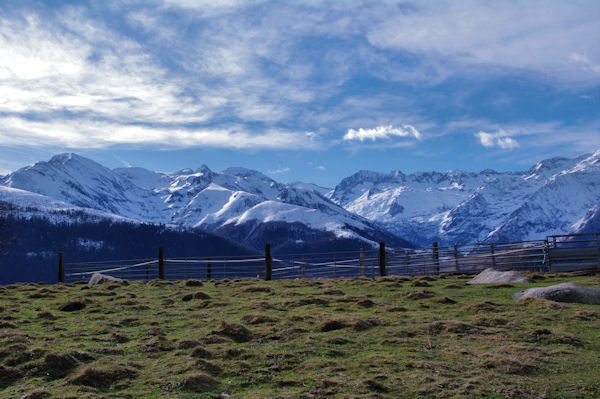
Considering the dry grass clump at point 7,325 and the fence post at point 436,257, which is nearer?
the dry grass clump at point 7,325

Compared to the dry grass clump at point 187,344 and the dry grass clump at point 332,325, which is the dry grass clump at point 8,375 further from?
the dry grass clump at point 332,325

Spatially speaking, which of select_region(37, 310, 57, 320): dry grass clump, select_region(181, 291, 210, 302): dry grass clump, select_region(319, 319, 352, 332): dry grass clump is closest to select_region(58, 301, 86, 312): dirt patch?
select_region(37, 310, 57, 320): dry grass clump

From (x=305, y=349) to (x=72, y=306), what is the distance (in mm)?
11085

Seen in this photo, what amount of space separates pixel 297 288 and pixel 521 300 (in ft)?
37.0

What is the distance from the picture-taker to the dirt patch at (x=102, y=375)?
9.95 m

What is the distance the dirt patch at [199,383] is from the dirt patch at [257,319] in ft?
17.4

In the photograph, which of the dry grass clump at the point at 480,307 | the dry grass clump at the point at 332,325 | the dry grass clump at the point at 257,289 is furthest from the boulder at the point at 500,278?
the dry grass clump at the point at 332,325

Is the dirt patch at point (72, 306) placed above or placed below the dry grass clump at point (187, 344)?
above

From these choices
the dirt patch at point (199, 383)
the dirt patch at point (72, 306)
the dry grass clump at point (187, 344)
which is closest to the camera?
the dirt patch at point (199, 383)

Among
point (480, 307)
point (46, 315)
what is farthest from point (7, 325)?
point (480, 307)

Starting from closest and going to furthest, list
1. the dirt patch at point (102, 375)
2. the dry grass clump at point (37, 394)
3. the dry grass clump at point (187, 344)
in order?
the dry grass clump at point (37, 394), the dirt patch at point (102, 375), the dry grass clump at point (187, 344)

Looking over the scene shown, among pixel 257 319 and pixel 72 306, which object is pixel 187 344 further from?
pixel 72 306

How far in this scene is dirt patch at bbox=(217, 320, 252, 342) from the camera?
13414 mm

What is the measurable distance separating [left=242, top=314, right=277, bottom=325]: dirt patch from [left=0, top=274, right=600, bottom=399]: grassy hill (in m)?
0.04
